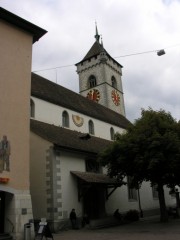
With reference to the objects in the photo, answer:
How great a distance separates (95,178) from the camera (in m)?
22.6

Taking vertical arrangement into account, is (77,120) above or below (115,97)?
below

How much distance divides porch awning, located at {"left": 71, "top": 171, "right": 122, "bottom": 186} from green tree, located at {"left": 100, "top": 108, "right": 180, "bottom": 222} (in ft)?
3.11

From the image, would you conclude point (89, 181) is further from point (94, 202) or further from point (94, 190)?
point (94, 202)

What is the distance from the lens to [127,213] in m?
25.4

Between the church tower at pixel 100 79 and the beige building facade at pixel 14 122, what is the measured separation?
28.2m

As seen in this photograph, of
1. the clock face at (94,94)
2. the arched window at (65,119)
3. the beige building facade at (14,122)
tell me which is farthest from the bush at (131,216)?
the clock face at (94,94)

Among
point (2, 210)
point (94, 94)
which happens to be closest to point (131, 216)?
point (2, 210)

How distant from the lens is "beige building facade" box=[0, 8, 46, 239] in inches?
648

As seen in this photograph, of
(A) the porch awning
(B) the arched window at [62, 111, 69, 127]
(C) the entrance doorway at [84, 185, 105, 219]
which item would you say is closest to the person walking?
(A) the porch awning

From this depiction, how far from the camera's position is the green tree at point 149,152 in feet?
66.0

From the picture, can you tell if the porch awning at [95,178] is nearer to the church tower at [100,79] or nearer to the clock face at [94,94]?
the church tower at [100,79]

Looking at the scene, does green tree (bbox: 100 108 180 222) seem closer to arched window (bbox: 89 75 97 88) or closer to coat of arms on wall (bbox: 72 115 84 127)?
coat of arms on wall (bbox: 72 115 84 127)

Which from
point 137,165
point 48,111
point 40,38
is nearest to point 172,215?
point 137,165

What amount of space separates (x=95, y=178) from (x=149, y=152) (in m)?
4.45
